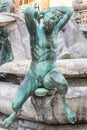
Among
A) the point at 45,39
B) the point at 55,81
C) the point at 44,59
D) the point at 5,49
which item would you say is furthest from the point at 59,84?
the point at 5,49

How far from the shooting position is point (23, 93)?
4121mm

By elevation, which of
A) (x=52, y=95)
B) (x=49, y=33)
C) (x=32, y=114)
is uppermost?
(x=49, y=33)

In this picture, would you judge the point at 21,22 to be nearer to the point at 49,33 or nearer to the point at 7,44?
the point at 7,44

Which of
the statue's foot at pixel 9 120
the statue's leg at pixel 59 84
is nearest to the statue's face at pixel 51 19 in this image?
the statue's leg at pixel 59 84

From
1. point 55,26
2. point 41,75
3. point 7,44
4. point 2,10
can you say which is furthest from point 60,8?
point 2,10

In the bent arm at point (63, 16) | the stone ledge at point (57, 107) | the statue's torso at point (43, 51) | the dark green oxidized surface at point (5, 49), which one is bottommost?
the stone ledge at point (57, 107)

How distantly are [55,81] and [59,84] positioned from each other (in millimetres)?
45

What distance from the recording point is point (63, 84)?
4.03 metres

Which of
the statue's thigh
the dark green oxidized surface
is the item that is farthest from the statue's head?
the dark green oxidized surface

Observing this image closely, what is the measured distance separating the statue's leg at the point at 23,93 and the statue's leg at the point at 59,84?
0.11 metres

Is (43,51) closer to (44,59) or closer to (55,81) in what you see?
(44,59)

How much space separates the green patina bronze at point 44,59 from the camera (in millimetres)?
4043

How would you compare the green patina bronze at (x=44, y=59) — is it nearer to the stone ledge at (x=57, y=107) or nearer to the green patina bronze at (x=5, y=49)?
the stone ledge at (x=57, y=107)

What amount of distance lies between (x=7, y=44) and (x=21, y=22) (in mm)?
1022
